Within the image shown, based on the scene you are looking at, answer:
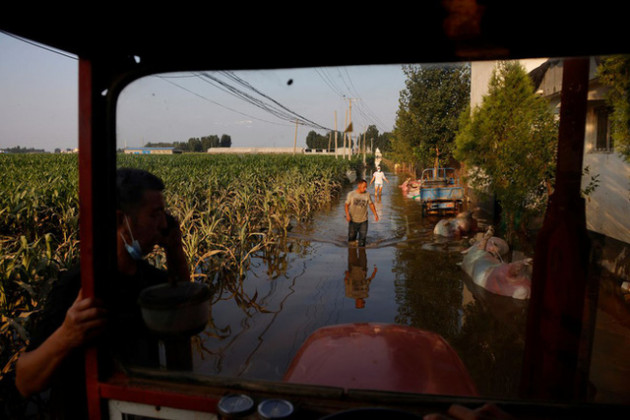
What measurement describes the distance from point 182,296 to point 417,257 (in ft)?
27.5

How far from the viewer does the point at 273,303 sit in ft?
22.3

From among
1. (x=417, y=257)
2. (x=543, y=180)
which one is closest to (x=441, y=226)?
(x=417, y=257)

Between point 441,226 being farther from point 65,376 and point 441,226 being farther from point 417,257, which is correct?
point 65,376

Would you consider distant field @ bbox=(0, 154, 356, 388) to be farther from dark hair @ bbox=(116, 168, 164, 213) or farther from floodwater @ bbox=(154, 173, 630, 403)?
floodwater @ bbox=(154, 173, 630, 403)

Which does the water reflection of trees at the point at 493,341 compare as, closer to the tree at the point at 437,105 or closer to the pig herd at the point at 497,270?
the pig herd at the point at 497,270

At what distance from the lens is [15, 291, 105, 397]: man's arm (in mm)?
1702

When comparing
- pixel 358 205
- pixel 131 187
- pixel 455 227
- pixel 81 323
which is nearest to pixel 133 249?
pixel 131 187

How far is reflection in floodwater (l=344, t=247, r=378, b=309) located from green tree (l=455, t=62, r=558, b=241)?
3.17m

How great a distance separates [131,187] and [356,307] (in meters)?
5.00

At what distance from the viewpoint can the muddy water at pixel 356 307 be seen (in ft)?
16.1

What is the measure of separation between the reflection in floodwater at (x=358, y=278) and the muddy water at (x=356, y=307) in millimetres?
17

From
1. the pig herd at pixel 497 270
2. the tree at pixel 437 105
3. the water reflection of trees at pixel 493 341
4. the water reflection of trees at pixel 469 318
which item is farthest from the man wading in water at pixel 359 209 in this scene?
the tree at pixel 437 105

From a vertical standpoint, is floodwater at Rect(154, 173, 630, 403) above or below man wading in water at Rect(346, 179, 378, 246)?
below

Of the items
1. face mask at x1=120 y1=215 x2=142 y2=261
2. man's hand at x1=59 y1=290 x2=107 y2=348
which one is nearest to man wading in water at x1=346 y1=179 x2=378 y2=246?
face mask at x1=120 y1=215 x2=142 y2=261
